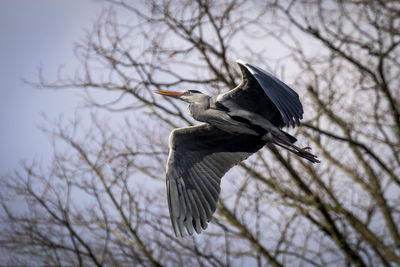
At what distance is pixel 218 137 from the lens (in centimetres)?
426

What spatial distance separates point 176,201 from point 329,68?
13.3 feet

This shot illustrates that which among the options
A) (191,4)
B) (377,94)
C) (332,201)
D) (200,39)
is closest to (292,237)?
(332,201)

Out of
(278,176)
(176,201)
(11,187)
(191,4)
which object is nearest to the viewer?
(176,201)

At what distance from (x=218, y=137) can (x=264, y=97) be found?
0.74m

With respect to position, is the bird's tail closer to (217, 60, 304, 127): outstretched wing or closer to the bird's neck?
(217, 60, 304, 127): outstretched wing

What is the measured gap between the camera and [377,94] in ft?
23.2

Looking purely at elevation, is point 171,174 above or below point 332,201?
below

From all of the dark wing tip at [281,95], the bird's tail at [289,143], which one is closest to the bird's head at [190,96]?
the dark wing tip at [281,95]

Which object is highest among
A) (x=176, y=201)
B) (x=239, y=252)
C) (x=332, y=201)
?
(x=332, y=201)

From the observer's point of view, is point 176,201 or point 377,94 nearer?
point 176,201

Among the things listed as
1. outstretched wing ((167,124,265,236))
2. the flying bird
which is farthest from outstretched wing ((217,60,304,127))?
outstretched wing ((167,124,265,236))

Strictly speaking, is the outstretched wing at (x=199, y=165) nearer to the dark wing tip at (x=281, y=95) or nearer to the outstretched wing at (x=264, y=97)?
the outstretched wing at (x=264, y=97)

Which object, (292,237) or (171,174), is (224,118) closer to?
(171,174)

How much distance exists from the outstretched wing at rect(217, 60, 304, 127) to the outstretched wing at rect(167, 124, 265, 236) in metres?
0.38
